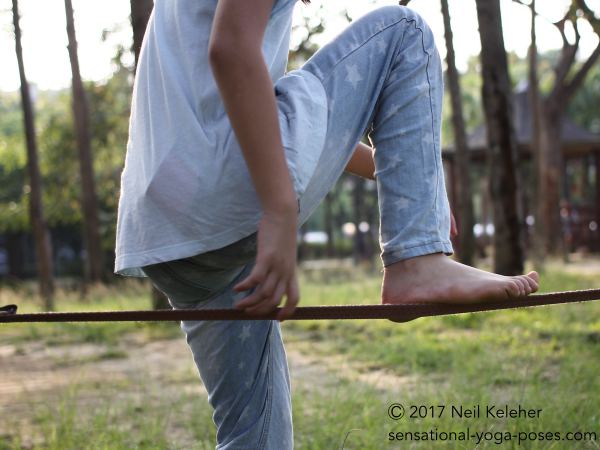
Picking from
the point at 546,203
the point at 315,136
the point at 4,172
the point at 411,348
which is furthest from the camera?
the point at 4,172

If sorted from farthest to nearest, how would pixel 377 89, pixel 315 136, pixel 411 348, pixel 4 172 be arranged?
pixel 4 172 → pixel 411 348 → pixel 377 89 → pixel 315 136

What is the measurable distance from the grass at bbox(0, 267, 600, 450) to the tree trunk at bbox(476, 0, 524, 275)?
141 centimetres

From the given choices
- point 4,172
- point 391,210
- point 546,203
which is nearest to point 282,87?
point 391,210

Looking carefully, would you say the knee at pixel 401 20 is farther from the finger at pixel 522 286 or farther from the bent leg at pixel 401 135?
the finger at pixel 522 286

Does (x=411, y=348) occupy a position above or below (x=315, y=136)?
below

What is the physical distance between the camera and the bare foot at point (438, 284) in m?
1.86

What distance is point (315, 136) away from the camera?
5.48ft

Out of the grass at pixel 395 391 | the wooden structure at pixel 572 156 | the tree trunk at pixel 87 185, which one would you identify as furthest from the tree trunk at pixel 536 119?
the grass at pixel 395 391

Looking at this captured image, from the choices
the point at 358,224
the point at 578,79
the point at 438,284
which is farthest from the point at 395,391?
the point at 358,224

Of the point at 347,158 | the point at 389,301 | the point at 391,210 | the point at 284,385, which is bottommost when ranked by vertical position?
the point at 284,385

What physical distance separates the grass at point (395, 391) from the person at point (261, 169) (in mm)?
803

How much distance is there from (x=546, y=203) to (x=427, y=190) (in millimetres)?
15394

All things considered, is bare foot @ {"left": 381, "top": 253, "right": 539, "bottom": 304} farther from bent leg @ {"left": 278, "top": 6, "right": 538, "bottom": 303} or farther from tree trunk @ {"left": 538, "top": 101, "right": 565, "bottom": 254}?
tree trunk @ {"left": 538, "top": 101, "right": 565, "bottom": 254}

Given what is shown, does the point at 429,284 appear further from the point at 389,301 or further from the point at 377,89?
the point at 377,89
